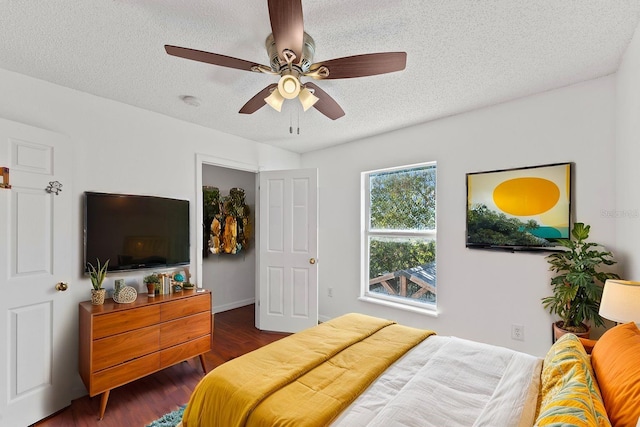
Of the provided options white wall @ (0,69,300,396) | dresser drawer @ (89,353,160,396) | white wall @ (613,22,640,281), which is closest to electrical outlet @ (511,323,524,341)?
white wall @ (613,22,640,281)

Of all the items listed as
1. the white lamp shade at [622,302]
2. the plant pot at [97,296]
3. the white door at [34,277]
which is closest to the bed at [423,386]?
the white lamp shade at [622,302]

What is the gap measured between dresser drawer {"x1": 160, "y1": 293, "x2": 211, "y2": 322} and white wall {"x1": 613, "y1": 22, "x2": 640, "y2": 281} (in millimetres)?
3073

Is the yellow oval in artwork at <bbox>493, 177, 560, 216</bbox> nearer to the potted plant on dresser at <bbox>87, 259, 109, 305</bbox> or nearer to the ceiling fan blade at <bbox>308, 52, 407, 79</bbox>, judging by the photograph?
the ceiling fan blade at <bbox>308, 52, 407, 79</bbox>

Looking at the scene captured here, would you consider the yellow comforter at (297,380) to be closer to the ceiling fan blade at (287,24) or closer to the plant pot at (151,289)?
the plant pot at (151,289)

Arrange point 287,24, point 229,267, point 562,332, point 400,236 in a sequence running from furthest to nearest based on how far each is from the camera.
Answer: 1. point 229,267
2. point 400,236
3. point 562,332
4. point 287,24

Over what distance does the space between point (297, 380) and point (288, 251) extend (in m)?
2.33

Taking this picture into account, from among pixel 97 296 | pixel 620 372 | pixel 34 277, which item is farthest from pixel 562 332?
pixel 34 277

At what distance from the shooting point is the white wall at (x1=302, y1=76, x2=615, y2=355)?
2168mm

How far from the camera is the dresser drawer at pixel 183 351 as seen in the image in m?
2.34

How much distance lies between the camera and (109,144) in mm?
2482

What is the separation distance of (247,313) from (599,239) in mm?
4060

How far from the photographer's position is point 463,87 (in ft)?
7.42

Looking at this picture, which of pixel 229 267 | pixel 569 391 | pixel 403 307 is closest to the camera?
pixel 569 391

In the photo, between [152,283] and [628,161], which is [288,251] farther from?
[628,161]
